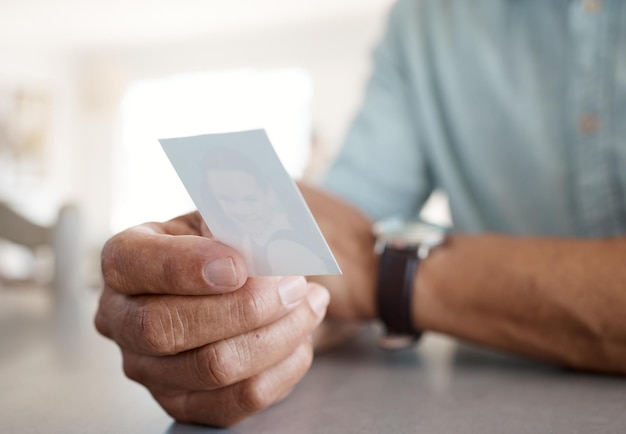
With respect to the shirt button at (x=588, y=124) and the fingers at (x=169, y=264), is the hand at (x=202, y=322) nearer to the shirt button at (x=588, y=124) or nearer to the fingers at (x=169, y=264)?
the fingers at (x=169, y=264)

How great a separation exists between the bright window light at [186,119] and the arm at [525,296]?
178 inches

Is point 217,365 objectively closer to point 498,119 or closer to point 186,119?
point 498,119

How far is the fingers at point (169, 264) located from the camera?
1.00 ft

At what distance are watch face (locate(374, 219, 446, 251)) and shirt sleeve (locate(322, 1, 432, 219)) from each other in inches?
9.1

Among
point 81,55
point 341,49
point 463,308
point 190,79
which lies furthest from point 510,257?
point 81,55

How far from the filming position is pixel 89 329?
74 centimetres

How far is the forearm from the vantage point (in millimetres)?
491

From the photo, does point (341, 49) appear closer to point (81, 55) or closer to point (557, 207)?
point (81, 55)

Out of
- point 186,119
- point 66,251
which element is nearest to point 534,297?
point 66,251

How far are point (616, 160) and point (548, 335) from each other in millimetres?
298

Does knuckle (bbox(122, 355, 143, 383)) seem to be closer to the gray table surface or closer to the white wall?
the gray table surface

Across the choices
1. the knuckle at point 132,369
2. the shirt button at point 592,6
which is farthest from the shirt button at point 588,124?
the knuckle at point 132,369

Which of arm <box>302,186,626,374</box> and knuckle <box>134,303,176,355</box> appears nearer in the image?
knuckle <box>134,303,176,355</box>

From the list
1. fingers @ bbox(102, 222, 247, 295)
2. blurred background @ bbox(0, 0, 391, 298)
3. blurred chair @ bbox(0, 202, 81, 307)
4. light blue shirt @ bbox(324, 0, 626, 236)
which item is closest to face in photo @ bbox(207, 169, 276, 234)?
fingers @ bbox(102, 222, 247, 295)
